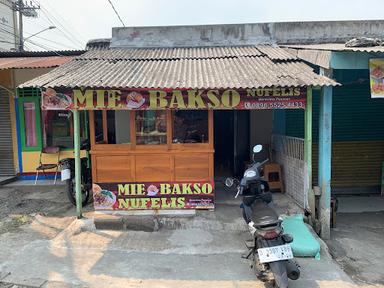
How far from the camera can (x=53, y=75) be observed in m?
6.91

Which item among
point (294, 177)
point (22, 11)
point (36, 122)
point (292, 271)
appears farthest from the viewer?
point (22, 11)

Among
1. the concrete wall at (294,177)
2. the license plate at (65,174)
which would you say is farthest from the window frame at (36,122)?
the concrete wall at (294,177)

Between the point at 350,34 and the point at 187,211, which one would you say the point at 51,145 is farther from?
the point at 350,34

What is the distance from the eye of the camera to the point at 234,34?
9.78 m

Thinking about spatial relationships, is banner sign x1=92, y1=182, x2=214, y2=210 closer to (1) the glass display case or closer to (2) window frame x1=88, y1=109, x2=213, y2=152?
(2) window frame x1=88, y1=109, x2=213, y2=152

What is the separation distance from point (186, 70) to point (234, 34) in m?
3.01

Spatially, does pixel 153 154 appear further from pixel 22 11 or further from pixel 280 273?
pixel 22 11

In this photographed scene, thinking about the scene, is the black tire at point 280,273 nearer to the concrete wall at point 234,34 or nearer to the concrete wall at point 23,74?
the concrete wall at point 234,34

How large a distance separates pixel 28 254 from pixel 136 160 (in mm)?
2524

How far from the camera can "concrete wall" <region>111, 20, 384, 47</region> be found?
32.0 ft

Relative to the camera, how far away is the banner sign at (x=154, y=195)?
23.6ft

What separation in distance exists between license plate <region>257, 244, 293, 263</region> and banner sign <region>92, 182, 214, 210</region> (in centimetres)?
278

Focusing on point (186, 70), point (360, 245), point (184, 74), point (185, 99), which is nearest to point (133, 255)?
point (185, 99)

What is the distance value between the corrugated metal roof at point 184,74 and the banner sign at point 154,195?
2031mm
